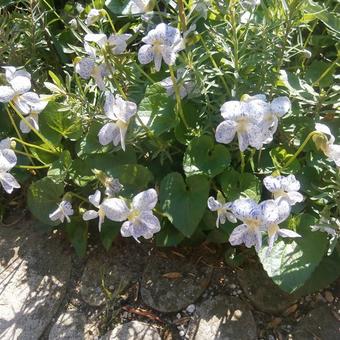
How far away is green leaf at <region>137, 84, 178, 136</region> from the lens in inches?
80.4

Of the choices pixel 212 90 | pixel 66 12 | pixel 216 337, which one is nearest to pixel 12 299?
pixel 216 337

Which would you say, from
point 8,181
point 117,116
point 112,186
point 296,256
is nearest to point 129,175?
point 112,186

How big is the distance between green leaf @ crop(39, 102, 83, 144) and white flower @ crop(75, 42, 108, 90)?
0.30m

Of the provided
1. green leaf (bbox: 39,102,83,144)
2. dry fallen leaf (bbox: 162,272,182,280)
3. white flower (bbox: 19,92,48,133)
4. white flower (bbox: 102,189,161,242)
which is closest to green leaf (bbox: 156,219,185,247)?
dry fallen leaf (bbox: 162,272,182,280)

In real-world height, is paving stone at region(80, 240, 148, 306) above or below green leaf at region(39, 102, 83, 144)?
below

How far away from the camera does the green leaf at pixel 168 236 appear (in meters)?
2.08

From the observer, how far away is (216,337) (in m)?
1.99

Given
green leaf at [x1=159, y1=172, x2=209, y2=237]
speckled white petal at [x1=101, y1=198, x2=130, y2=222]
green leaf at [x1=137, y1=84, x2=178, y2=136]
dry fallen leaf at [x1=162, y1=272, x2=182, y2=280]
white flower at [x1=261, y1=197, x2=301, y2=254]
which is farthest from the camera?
dry fallen leaf at [x1=162, y1=272, x2=182, y2=280]

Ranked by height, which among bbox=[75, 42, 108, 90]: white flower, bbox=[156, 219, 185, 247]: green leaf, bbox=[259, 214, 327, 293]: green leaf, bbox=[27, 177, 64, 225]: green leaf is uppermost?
bbox=[75, 42, 108, 90]: white flower

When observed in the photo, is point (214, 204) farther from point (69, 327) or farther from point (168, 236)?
point (69, 327)

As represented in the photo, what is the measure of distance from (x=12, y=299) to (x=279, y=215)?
1105 mm

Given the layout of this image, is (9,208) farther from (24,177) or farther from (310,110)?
(310,110)

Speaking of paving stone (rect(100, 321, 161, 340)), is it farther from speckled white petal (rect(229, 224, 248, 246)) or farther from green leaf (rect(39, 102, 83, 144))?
green leaf (rect(39, 102, 83, 144))

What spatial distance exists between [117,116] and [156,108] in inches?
11.5
